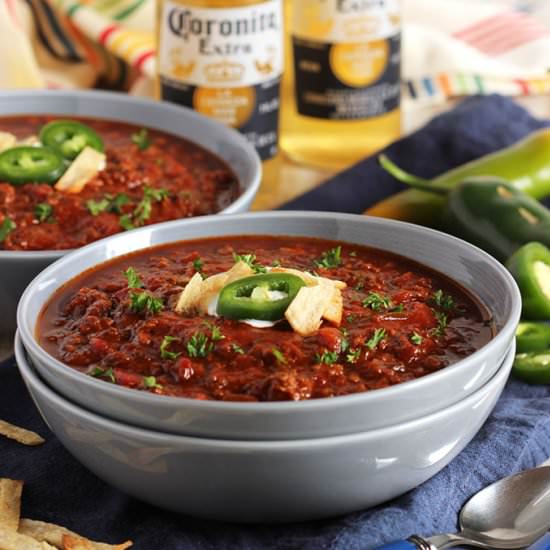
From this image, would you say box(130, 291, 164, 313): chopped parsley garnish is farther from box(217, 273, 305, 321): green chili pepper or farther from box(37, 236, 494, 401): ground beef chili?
box(217, 273, 305, 321): green chili pepper

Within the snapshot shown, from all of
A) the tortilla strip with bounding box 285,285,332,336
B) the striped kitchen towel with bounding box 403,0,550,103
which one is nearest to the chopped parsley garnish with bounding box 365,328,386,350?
the tortilla strip with bounding box 285,285,332,336

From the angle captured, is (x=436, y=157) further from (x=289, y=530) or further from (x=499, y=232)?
(x=289, y=530)

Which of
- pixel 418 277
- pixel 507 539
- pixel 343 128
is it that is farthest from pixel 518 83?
pixel 507 539

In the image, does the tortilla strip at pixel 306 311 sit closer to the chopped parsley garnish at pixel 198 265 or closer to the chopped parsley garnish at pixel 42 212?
the chopped parsley garnish at pixel 198 265

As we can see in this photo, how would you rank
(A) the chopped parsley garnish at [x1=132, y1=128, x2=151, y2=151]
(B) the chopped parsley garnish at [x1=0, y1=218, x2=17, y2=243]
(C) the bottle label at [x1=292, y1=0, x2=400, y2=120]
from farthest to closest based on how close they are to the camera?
(C) the bottle label at [x1=292, y1=0, x2=400, y2=120] < (A) the chopped parsley garnish at [x1=132, y1=128, x2=151, y2=151] < (B) the chopped parsley garnish at [x1=0, y1=218, x2=17, y2=243]

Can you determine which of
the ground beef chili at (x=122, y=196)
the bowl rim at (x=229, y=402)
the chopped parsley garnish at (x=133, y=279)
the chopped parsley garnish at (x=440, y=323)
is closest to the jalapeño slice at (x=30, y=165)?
the ground beef chili at (x=122, y=196)

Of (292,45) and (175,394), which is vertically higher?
(175,394)
